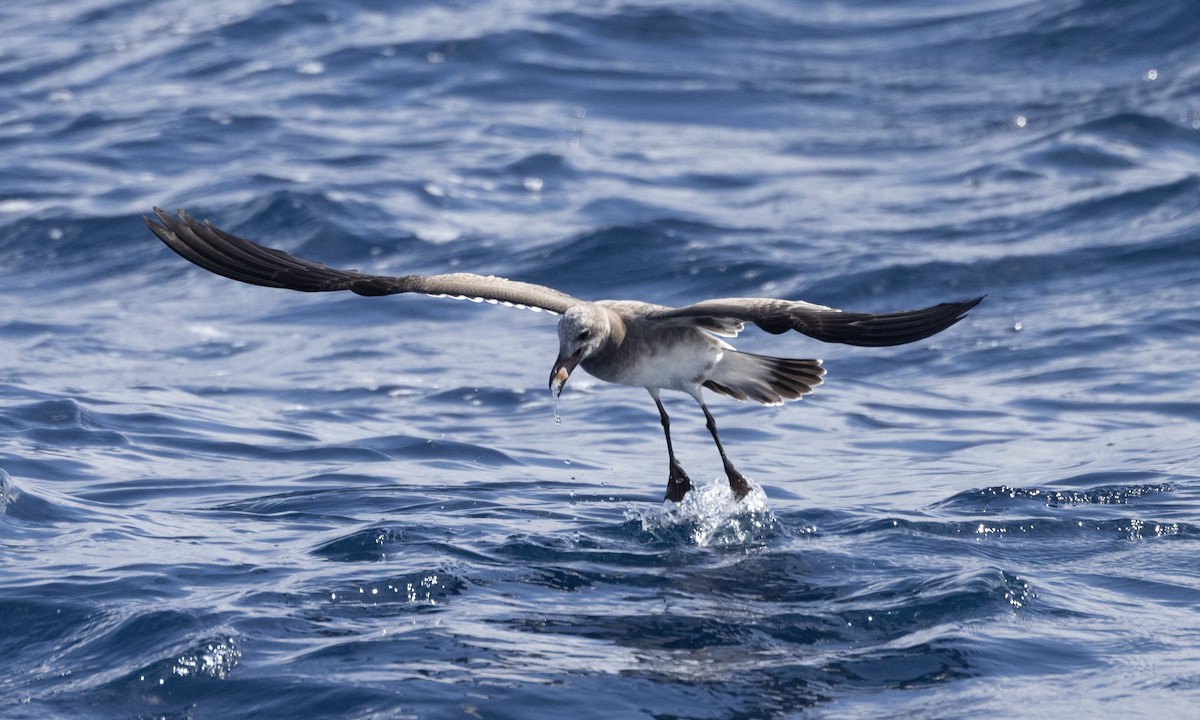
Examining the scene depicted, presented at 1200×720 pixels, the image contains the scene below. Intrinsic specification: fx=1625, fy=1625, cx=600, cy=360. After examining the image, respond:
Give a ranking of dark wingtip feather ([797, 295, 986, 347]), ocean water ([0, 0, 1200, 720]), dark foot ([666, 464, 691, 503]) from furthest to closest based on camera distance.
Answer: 1. dark foot ([666, 464, 691, 503])
2. dark wingtip feather ([797, 295, 986, 347])
3. ocean water ([0, 0, 1200, 720])

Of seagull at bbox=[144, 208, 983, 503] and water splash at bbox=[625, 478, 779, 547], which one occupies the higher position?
seagull at bbox=[144, 208, 983, 503]

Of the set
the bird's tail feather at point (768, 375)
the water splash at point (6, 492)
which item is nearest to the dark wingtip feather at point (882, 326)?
the bird's tail feather at point (768, 375)

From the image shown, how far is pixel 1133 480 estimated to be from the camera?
9367mm

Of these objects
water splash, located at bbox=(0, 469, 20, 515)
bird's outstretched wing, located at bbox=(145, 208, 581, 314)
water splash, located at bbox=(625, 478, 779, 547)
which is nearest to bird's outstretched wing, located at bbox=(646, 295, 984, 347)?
water splash, located at bbox=(625, 478, 779, 547)

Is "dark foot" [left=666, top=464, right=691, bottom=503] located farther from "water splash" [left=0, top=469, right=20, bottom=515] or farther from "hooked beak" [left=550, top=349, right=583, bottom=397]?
"water splash" [left=0, top=469, right=20, bottom=515]

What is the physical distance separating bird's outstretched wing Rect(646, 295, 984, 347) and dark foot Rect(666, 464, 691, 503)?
160cm

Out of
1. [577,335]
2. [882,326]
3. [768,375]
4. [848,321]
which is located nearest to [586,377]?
[768,375]

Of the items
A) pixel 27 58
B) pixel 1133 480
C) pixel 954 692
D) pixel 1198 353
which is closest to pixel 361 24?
pixel 27 58

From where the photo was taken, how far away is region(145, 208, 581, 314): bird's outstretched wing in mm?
8594

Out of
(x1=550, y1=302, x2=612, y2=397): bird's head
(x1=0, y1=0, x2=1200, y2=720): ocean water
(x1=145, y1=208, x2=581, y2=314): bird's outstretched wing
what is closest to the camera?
(x1=0, y1=0, x2=1200, y2=720): ocean water

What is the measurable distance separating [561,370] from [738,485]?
62.4 inches

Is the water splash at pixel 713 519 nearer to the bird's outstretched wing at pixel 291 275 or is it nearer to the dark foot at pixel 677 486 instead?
the dark foot at pixel 677 486

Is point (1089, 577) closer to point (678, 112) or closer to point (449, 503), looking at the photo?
point (449, 503)

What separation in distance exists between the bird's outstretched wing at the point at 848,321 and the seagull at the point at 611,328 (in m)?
0.41
